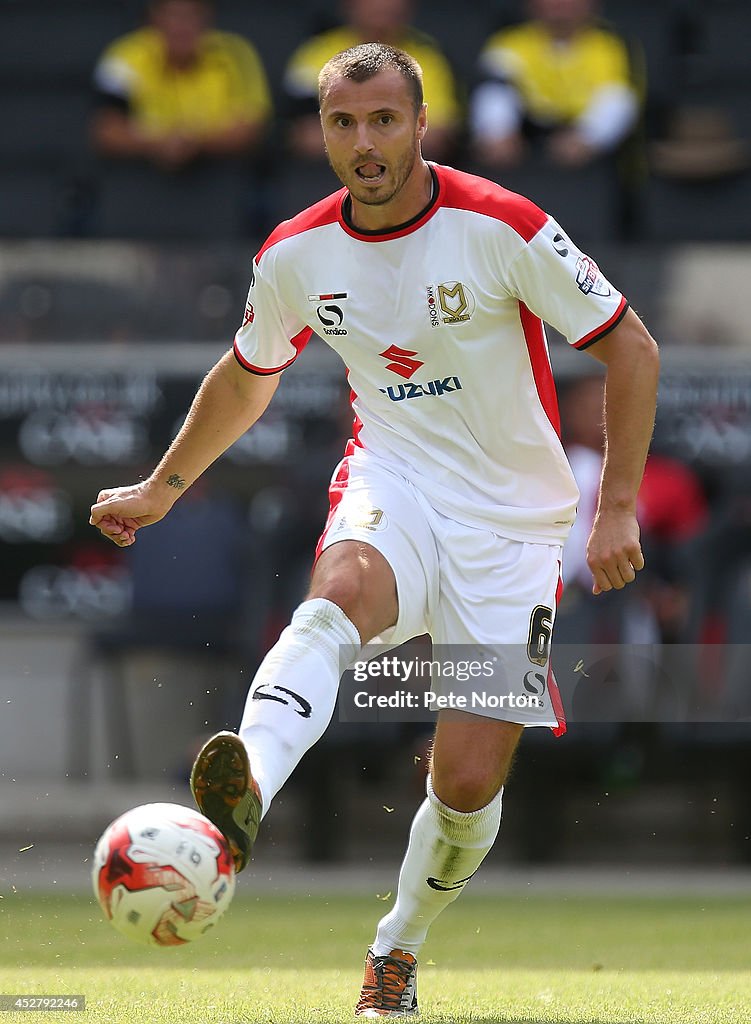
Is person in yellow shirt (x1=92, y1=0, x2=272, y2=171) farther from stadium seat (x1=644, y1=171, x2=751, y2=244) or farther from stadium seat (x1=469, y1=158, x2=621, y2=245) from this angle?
stadium seat (x1=644, y1=171, x2=751, y2=244)

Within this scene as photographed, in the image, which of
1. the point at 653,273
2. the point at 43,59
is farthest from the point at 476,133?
the point at 43,59

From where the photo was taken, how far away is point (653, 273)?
818 cm

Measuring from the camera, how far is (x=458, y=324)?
13.9ft

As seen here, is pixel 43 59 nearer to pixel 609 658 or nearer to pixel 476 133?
pixel 476 133

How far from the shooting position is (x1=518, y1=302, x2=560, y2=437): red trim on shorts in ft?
14.3

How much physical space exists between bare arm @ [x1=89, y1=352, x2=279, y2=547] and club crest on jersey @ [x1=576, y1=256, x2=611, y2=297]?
95 cm

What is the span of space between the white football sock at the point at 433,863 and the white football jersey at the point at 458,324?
76 cm

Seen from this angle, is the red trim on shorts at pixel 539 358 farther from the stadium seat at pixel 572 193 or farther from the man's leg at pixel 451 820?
the stadium seat at pixel 572 193

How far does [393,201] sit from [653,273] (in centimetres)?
421

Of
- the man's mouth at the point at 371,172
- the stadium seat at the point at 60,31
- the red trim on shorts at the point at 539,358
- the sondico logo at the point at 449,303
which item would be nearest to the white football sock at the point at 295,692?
the sondico logo at the point at 449,303

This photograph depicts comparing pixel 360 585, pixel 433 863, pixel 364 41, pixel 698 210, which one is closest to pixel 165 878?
pixel 360 585

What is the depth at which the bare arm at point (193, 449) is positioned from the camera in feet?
14.8

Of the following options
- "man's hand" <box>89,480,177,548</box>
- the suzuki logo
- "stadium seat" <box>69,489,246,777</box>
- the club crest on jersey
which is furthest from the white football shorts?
"stadium seat" <box>69,489,246,777</box>

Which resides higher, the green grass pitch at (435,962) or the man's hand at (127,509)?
the man's hand at (127,509)
